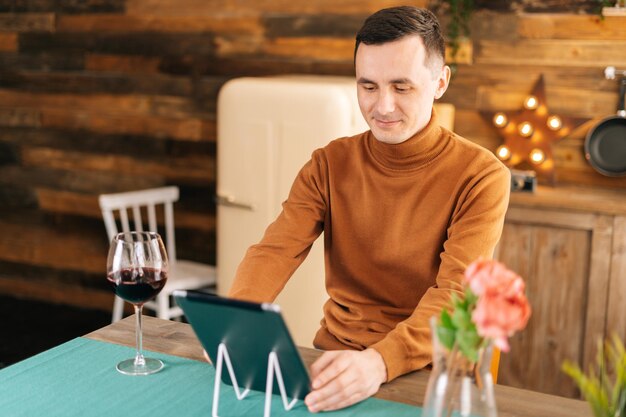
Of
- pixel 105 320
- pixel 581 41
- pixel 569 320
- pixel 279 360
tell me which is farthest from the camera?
pixel 105 320

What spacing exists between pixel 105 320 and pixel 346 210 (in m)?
2.85

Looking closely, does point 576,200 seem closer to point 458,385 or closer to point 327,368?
point 327,368

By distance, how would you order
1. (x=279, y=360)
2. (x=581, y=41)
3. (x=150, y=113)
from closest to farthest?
(x=279, y=360), (x=581, y=41), (x=150, y=113)

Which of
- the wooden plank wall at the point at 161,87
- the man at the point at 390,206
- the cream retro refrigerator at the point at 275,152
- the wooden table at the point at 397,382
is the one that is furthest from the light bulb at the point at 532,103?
the wooden table at the point at 397,382

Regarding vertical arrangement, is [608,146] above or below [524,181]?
above

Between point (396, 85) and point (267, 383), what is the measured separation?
0.80 meters

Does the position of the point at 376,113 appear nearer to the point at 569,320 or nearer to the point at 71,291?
the point at 569,320

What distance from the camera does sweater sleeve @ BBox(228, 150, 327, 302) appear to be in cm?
185

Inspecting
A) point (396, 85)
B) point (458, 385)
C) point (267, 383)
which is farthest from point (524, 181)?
point (458, 385)

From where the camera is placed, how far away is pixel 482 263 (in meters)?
0.98

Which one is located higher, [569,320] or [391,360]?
[391,360]

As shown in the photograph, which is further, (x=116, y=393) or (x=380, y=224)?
(x=380, y=224)

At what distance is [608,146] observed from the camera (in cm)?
334

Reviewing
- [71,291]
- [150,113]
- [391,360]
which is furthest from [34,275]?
[391,360]
